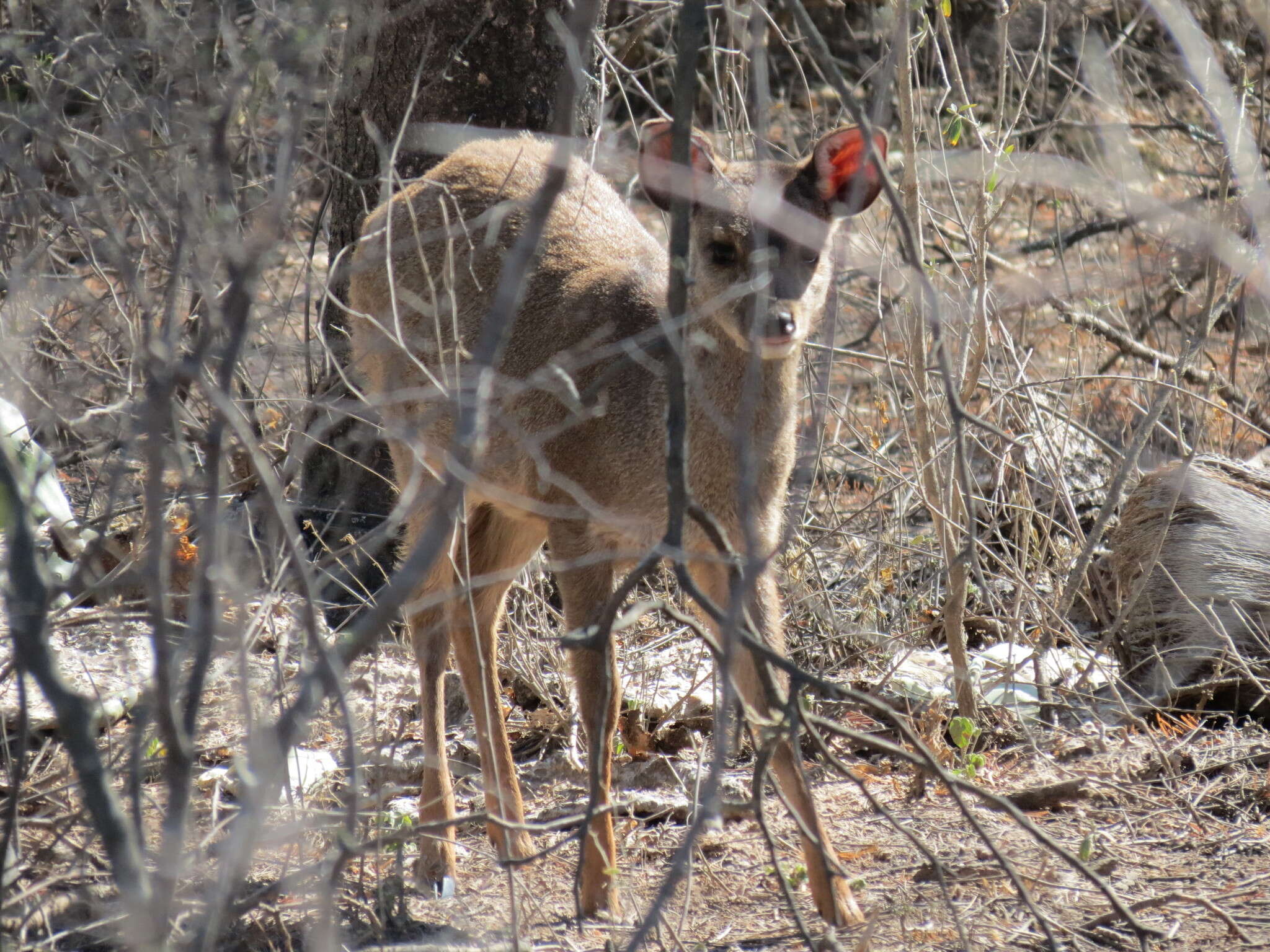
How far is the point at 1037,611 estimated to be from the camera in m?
Result: 5.52

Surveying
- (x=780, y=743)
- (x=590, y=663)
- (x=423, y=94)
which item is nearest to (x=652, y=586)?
(x=590, y=663)

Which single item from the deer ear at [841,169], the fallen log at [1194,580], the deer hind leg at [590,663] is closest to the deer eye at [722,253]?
the deer ear at [841,169]

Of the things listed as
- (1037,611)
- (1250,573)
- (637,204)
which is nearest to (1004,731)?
(1037,611)

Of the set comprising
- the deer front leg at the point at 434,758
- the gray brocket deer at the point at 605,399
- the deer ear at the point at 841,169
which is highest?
the deer ear at the point at 841,169

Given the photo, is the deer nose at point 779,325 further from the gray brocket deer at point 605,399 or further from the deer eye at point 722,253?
the deer eye at point 722,253

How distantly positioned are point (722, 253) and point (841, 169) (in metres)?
0.45

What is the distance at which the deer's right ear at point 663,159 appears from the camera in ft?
14.0

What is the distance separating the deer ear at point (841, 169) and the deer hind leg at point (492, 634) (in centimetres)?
148

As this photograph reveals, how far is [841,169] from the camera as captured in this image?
4.39 m

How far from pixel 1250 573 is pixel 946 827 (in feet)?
5.69

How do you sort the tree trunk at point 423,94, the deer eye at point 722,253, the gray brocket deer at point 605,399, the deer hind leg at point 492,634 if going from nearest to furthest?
the gray brocket deer at point 605,399
the deer eye at point 722,253
the deer hind leg at point 492,634
the tree trunk at point 423,94

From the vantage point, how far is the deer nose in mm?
4055

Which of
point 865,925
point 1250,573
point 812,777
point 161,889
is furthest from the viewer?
point 1250,573

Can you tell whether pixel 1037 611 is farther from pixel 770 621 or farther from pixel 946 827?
pixel 770 621
